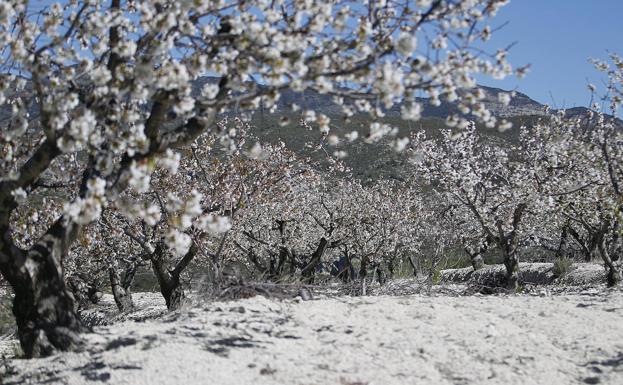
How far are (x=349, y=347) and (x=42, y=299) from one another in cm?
293

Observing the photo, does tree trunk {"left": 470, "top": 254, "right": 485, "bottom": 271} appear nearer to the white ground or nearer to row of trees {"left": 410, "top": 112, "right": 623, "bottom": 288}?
row of trees {"left": 410, "top": 112, "right": 623, "bottom": 288}

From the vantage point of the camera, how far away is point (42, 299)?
5398 mm

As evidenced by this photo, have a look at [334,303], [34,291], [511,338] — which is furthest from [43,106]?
[511,338]

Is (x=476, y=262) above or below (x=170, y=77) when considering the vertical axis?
below

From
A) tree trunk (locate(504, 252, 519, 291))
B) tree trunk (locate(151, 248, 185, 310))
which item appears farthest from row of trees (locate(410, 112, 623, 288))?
tree trunk (locate(151, 248, 185, 310))

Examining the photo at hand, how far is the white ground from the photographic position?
14.9 ft

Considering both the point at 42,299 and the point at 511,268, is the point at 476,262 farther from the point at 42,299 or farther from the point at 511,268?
the point at 42,299

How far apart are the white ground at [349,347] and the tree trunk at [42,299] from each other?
0.20 metres

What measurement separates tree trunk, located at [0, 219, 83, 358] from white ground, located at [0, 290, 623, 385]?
201 mm

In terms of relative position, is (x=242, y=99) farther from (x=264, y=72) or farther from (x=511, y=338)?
(x=511, y=338)

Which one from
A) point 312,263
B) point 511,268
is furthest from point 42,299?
point 511,268

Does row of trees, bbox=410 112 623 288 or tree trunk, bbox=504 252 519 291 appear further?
row of trees, bbox=410 112 623 288

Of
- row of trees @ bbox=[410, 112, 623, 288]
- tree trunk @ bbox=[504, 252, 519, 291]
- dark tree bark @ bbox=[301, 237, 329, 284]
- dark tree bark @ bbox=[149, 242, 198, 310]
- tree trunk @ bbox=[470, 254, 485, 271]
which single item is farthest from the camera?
tree trunk @ bbox=[470, 254, 485, 271]

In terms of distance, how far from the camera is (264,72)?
4.41 m
